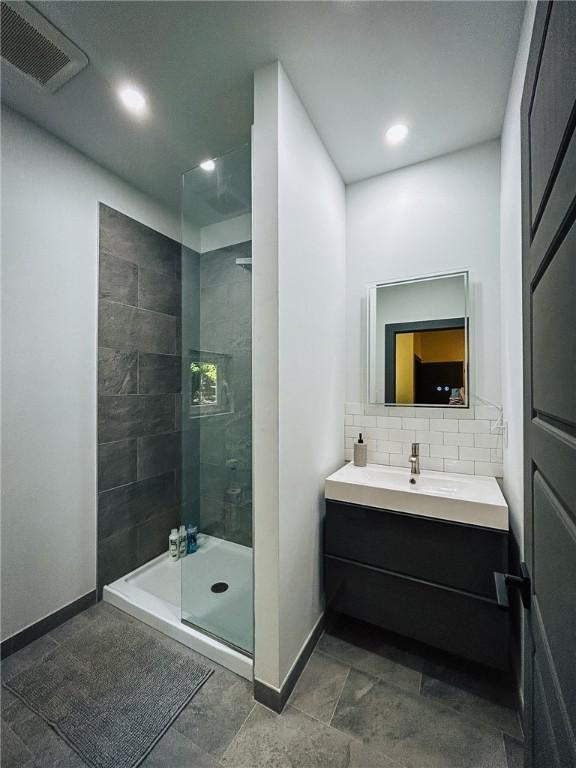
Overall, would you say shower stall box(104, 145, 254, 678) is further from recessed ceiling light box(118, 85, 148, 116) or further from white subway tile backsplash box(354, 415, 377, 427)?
white subway tile backsplash box(354, 415, 377, 427)

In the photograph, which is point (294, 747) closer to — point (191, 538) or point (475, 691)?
point (475, 691)

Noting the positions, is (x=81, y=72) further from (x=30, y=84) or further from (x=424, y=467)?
(x=424, y=467)

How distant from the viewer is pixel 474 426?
1847mm

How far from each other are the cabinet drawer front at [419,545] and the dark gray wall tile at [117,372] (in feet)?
5.08

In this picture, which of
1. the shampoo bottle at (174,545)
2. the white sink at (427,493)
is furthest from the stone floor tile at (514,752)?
the shampoo bottle at (174,545)

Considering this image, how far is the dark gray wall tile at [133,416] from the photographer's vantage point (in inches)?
81.5

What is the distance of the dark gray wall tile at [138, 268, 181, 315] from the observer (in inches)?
90.8

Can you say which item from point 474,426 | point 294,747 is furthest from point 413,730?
point 474,426

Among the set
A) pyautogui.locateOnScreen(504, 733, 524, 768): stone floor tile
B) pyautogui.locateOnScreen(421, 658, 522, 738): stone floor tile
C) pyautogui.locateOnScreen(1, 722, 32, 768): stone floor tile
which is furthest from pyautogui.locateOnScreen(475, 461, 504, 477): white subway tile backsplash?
pyautogui.locateOnScreen(1, 722, 32, 768): stone floor tile

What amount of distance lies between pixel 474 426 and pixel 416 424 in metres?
0.31

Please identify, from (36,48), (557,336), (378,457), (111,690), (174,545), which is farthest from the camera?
(174,545)

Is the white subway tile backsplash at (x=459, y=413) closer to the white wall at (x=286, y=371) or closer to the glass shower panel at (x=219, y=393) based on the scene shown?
the white wall at (x=286, y=371)

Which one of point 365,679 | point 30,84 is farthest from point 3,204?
point 365,679

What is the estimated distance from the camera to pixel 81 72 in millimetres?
1417
